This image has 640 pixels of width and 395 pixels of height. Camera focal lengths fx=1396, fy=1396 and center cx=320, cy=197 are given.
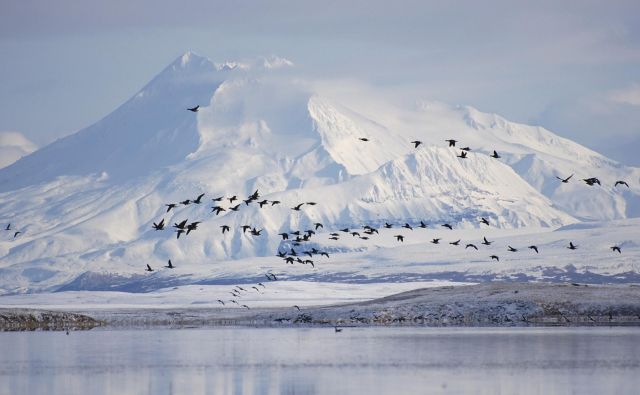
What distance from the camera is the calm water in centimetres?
6097

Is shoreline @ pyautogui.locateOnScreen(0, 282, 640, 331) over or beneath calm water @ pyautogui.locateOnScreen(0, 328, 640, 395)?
over

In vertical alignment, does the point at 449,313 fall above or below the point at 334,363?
above

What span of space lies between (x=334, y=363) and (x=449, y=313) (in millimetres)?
46246

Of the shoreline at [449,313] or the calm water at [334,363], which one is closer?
the calm water at [334,363]

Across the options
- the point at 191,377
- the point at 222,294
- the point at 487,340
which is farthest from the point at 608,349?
the point at 222,294

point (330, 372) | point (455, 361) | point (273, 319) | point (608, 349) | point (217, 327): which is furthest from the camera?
point (273, 319)

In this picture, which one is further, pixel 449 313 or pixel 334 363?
pixel 449 313

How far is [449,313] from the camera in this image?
116 m

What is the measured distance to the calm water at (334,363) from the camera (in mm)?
60969

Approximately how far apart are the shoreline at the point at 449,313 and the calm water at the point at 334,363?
14706 millimetres

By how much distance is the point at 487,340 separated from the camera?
8600 cm

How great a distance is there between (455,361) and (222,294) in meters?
129

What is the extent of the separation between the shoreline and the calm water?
48.2ft

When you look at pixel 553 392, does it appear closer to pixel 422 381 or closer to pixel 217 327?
pixel 422 381
